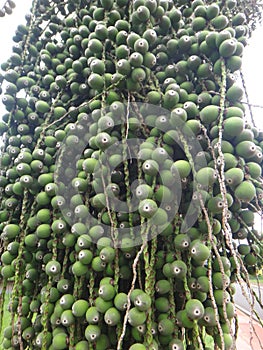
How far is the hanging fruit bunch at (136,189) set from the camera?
0.50 m

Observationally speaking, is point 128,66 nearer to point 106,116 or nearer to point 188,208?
point 106,116

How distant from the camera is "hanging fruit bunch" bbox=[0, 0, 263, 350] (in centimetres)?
50

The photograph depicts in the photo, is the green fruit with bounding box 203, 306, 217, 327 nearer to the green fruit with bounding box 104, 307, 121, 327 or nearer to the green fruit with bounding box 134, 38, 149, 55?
the green fruit with bounding box 104, 307, 121, 327

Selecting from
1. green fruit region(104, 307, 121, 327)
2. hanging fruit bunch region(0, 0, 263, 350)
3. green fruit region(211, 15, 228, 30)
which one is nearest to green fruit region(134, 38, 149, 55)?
hanging fruit bunch region(0, 0, 263, 350)

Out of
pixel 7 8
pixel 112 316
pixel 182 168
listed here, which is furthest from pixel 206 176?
pixel 7 8

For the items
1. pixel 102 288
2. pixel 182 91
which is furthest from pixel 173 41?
pixel 102 288

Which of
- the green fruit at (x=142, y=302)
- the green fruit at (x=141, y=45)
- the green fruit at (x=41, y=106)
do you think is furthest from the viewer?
the green fruit at (x=41, y=106)

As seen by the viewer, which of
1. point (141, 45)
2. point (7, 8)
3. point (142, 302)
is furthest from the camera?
point (7, 8)

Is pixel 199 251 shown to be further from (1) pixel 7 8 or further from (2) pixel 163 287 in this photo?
(1) pixel 7 8

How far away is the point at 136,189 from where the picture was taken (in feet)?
1.72

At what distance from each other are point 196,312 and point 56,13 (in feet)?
2.84

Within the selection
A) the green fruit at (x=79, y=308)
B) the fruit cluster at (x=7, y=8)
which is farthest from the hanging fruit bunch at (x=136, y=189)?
the fruit cluster at (x=7, y=8)

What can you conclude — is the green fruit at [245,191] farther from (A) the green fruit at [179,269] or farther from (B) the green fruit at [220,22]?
(B) the green fruit at [220,22]

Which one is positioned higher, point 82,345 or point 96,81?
point 96,81
